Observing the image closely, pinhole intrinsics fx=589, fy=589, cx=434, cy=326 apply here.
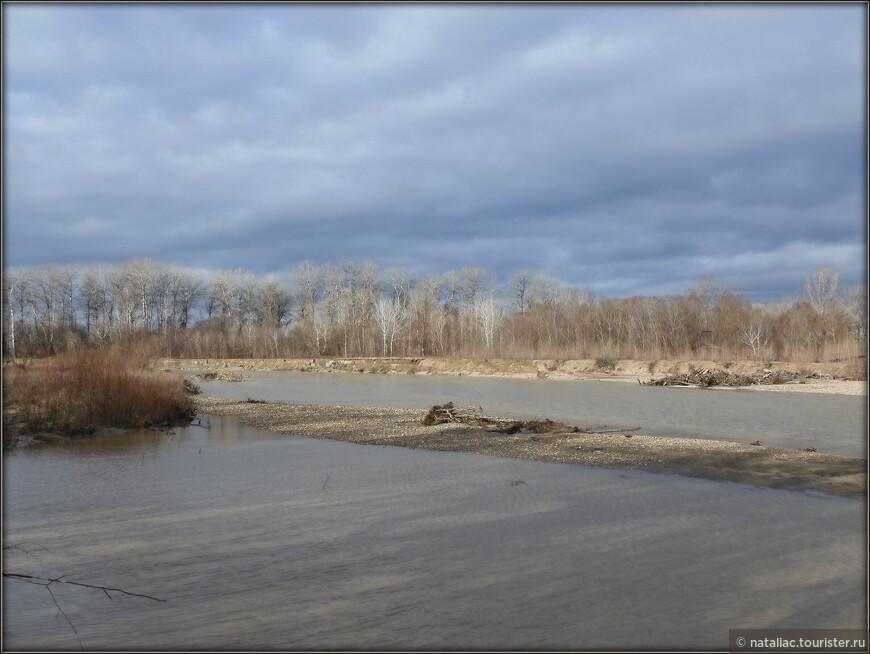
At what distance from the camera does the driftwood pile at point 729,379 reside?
132ft

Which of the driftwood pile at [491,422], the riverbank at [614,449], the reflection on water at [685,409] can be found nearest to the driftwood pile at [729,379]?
the reflection on water at [685,409]

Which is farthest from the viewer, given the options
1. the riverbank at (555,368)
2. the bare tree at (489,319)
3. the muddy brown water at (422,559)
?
the bare tree at (489,319)

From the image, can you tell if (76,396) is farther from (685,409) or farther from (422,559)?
(685,409)

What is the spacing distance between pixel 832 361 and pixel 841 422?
29037 millimetres

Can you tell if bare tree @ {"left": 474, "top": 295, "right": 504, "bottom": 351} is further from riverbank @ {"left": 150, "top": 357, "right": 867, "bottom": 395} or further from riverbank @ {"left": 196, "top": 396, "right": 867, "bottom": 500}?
riverbank @ {"left": 196, "top": 396, "right": 867, "bottom": 500}

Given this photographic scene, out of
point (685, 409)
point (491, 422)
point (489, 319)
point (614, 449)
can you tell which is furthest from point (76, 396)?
point (489, 319)

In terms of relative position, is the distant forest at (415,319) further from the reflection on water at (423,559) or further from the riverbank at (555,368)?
the reflection on water at (423,559)

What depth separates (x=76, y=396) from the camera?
661 inches

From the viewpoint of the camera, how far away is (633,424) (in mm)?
20438

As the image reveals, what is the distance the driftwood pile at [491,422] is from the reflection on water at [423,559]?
18.8 feet

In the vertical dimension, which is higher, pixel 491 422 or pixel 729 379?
pixel 729 379

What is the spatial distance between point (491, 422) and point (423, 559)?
488 inches

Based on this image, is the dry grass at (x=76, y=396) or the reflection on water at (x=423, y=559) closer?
the reflection on water at (x=423, y=559)

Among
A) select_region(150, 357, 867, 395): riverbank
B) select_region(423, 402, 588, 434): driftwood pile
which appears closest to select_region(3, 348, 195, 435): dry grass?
select_region(423, 402, 588, 434): driftwood pile
